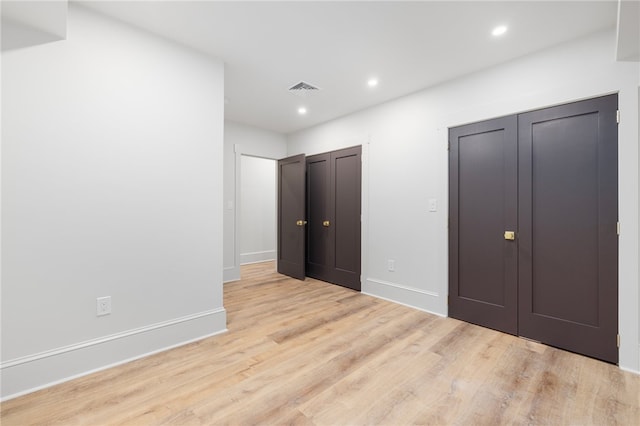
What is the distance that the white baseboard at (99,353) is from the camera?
1719 millimetres

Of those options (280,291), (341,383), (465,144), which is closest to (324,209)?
(280,291)

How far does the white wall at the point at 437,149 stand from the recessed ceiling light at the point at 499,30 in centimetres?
52

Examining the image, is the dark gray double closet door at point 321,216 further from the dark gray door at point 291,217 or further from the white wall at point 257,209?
the white wall at point 257,209

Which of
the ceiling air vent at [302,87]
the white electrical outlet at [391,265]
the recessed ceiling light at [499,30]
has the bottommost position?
the white electrical outlet at [391,265]

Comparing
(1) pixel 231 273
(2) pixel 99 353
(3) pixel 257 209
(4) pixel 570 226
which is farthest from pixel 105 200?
(3) pixel 257 209

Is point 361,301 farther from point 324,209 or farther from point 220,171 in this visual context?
point 220,171

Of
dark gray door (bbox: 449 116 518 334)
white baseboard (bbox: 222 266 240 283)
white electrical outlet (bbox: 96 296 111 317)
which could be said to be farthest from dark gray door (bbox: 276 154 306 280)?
white electrical outlet (bbox: 96 296 111 317)

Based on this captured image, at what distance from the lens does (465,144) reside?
9.59 ft

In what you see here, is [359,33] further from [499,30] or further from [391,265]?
[391,265]

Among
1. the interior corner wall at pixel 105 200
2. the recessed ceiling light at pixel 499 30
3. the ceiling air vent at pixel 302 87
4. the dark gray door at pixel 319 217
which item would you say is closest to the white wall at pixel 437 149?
the dark gray door at pixel 319 217

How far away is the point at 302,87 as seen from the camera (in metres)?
3.25

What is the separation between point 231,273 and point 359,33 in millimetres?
3826

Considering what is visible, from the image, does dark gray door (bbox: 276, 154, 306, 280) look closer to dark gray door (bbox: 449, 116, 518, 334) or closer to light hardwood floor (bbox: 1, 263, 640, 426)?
light hardwood floor (bbox: 1, 263, 640, 426)

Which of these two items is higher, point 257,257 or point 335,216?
point 335,216
